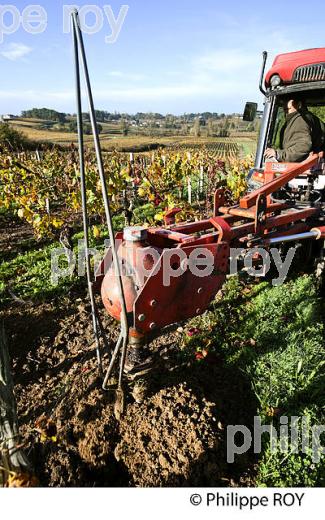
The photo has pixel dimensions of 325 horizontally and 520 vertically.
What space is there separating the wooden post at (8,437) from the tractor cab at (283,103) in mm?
3557

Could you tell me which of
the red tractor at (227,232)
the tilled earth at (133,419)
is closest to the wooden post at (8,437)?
the tilled earth at (133,419)

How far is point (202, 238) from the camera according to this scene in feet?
8.36

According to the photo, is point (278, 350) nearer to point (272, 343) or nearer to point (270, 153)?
point (272, 343)

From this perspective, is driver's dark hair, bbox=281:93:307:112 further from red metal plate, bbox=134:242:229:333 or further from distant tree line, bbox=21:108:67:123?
distant tree line, bbox=21:108:67:123

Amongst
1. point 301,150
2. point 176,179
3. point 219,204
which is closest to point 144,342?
point 219,204

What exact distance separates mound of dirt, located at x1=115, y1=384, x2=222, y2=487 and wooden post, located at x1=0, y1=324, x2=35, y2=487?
73 centimetres

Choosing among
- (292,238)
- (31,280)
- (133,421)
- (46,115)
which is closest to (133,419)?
(133,421)

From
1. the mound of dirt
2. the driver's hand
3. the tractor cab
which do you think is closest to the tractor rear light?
the tractor cab

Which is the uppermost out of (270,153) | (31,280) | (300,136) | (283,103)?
(283,103)

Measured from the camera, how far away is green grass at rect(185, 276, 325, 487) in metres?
2.51

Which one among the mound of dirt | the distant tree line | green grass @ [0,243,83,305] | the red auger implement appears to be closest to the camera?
the red auger implement

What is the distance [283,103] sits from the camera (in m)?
4.84

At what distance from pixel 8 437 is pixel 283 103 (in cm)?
484

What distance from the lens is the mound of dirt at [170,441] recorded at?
2.41 m
